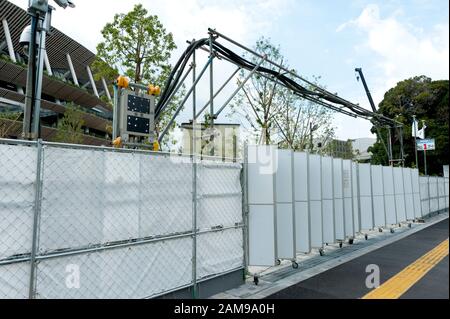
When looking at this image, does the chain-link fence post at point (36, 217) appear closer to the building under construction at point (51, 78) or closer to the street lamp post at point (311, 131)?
the street lamp post at point (311, 131)

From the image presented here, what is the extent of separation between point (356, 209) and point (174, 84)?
717 centimetres

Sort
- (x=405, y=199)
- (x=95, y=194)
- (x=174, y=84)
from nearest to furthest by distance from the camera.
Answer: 1. (x=95, y=194)
2. (x=174, y=84)
3. (x=405, y=199)

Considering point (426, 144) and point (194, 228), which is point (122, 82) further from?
point (426, 144)

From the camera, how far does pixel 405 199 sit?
14.5m

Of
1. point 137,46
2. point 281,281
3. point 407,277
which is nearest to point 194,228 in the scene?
point 281,281

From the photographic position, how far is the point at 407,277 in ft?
21.0

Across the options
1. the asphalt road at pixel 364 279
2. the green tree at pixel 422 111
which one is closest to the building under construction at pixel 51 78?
the asphalt road at pixel 364 279

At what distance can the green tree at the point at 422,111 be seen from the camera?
102 feet

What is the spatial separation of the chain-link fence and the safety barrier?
37.3 inches

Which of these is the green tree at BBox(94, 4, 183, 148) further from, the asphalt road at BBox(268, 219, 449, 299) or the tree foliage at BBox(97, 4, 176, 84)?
the asphalt road at BBox(268, 219, 449, 299)

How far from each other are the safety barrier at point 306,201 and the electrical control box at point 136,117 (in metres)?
2.05

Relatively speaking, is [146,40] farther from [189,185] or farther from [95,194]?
[95,194]
